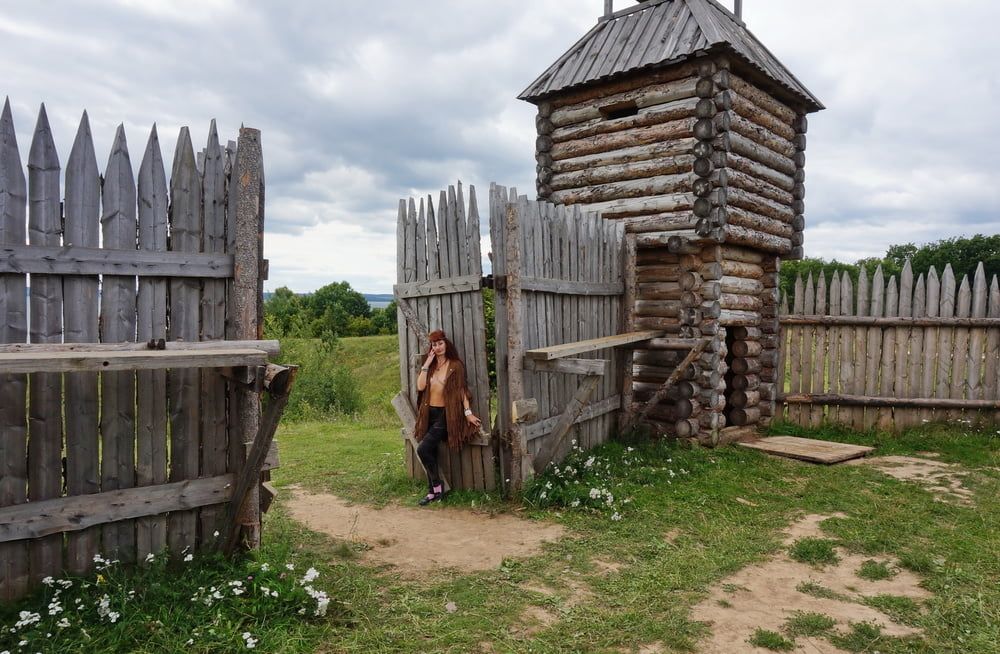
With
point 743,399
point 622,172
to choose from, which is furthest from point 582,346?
point 743,399

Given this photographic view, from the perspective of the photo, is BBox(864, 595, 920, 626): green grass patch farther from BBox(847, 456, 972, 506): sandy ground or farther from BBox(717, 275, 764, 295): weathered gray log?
BBox(717, 275, 764, 295): weathered gray log

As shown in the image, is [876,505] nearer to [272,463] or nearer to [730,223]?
[730,223]

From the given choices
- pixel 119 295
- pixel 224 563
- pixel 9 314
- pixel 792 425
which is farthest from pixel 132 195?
pixel 792 425

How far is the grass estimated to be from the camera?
4113mm

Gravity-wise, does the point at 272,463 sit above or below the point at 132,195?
below

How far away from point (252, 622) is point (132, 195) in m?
2.90

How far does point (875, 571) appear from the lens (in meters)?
5.27

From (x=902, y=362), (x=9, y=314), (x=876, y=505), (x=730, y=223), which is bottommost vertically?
(x=876, y=505)

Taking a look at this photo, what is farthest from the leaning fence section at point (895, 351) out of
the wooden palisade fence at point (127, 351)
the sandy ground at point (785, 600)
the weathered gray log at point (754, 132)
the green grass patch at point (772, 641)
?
the wooden palisade fence at point (127, 351)

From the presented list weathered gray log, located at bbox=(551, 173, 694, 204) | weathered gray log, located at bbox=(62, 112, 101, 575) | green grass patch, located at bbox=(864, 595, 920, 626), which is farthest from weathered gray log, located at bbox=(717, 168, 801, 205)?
weathered gray log, located at bbox=(62, 112, 101, 575)

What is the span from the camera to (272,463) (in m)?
5.03

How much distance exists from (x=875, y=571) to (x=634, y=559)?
6.20 feet

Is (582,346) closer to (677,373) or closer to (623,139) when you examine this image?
(677,373)

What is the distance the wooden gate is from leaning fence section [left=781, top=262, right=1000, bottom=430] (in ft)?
21.5
